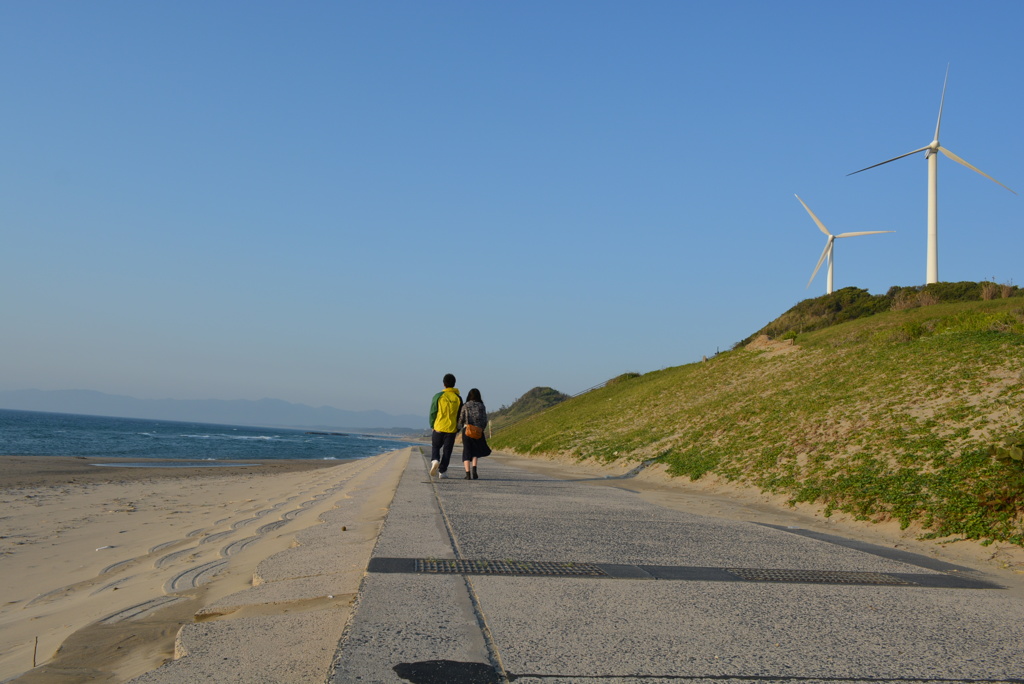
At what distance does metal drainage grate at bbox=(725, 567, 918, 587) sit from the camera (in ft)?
17.3

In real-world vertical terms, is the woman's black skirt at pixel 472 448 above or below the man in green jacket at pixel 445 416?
below

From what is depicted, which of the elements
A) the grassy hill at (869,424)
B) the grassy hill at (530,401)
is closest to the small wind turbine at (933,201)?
the grassy hill at (869,424)

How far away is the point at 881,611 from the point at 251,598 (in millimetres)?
3998

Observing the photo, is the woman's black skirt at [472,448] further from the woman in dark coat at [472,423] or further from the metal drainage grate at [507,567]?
the metal drainage grate at [507,567]

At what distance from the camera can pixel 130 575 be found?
7.14m

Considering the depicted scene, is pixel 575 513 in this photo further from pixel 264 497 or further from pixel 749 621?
pixel 264 497

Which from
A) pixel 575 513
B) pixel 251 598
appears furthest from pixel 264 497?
pixel 251 598

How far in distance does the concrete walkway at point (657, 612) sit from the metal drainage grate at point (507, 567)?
0.09 feet

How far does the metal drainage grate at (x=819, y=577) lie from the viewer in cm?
528

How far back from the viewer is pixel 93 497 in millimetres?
18234

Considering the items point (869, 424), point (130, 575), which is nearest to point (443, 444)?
point (130, 575)

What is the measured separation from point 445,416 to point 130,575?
646 centimetres

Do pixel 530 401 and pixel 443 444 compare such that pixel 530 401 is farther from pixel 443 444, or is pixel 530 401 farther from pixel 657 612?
pixel 657 612

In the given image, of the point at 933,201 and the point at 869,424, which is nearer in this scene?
the point at 869,424
